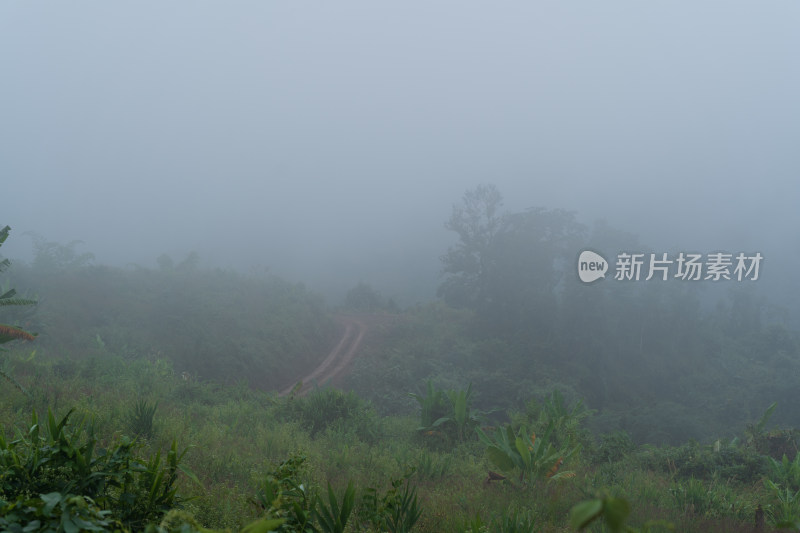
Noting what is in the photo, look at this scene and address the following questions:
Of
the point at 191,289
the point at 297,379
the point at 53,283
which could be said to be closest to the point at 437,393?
the point at 297,379

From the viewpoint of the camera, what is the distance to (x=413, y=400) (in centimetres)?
1936

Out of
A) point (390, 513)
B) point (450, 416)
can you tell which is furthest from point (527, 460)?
point (450, 416)

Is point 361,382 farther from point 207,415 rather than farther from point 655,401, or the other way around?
point 655,401

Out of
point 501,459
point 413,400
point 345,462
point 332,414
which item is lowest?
point 413,400

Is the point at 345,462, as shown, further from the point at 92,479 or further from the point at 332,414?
the point at 92,479

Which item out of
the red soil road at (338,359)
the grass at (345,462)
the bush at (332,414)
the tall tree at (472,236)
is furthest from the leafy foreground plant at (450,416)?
the tall tree at (472,236)

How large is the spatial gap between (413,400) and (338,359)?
5.90 meters

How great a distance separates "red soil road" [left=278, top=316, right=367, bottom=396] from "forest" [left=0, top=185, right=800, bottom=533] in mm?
408

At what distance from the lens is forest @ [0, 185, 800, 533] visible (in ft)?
11.1

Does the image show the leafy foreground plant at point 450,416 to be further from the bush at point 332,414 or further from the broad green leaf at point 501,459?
the broad green leaf at point 501,459

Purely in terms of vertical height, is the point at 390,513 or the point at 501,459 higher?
the point at 390,513

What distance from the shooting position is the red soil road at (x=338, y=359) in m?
19.9

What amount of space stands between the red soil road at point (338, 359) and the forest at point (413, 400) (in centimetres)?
41

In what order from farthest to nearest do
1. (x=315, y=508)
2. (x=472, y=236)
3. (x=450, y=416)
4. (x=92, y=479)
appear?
(x=472, y=236) < (x=450, y=416) < (x=315, y=508) < (x=92, y=479)
